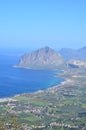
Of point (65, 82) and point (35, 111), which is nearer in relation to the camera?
point (35, 111)

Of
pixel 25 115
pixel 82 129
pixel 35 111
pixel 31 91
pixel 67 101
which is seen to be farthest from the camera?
pixel 31 91

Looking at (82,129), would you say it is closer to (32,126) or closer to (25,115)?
(32,126)

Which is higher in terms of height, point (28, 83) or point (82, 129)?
point (28, 83)

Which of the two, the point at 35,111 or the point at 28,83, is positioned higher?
the point at 28,83

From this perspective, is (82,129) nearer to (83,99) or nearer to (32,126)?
(32,126)

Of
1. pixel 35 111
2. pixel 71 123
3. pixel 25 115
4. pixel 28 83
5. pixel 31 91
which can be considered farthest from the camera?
pixel 28 83

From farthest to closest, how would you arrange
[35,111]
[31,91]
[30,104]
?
[31,91] → [30,104] → [35,111]

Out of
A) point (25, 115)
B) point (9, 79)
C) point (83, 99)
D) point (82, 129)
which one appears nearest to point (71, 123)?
point (82, 129)

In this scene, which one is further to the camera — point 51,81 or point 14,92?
point 51,81

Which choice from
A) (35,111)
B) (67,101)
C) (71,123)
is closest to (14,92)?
(67,101)

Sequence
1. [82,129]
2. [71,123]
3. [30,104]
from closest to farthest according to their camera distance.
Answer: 1. [82,129]
2. [71,123]
3. [30,104]
